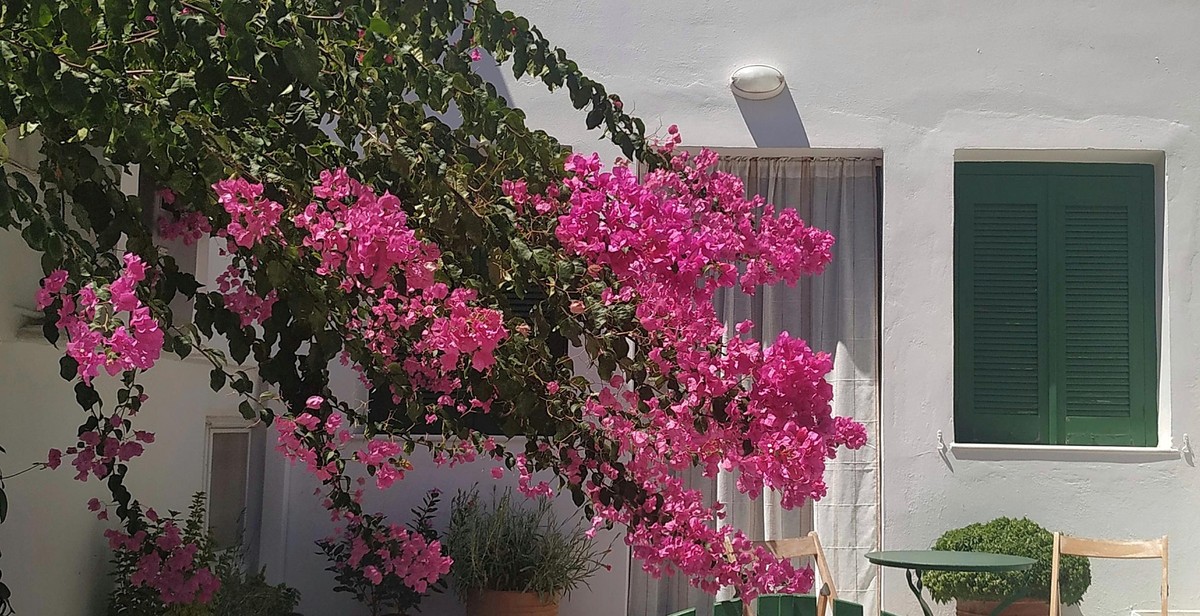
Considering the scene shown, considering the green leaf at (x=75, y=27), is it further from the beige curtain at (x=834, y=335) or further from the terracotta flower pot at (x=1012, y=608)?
the terracotta flower pot at (x=1012, y=608)

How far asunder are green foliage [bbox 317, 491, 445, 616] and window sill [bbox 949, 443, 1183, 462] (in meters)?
2.87

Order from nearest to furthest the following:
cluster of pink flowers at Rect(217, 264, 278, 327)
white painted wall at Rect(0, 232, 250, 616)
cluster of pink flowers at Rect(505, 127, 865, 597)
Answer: cluster of pink flowers at Rect(505, 127, 865, 597) < cluster of pink flowers at Rect(217, 264, 278, 327) < white painted wall at Rect(0, 232, 250, 616)

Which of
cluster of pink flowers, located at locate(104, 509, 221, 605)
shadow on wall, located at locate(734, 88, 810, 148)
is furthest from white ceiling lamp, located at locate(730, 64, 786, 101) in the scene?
cluster of pink flowers, located at locate(104, 509, 221, 605)

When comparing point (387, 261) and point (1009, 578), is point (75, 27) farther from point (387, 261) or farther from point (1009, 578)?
point (1009, 578)

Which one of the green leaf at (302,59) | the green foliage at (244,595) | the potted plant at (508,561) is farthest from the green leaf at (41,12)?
the potted plant at (508,561)

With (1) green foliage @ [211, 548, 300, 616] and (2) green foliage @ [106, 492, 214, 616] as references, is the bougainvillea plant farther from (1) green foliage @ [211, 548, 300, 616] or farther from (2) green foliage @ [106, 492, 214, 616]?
(1) green foliage @ [211, 548, 300, 616]

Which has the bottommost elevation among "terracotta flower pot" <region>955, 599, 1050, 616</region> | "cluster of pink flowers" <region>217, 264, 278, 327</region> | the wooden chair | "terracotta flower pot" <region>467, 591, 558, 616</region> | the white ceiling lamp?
"terracotta flower pot" <region>467, 591, 558, 616</region>

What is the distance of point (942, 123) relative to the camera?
7.12 m

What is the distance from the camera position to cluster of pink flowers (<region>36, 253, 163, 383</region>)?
211 centimetres

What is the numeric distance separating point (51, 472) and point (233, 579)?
4.47 ft

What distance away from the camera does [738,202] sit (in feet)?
12.6

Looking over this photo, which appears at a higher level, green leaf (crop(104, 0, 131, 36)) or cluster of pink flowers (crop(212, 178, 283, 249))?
green leaf (crop(104, 0, 131, 36))

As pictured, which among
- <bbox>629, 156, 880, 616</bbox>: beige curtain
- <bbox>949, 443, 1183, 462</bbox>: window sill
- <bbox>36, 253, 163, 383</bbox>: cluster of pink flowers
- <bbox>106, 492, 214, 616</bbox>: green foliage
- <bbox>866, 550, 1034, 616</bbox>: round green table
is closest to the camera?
<bbox>36, 253, 163, 383</bbox>: cluster of pink flowers

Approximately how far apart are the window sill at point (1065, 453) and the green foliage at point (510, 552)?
2.07 m
